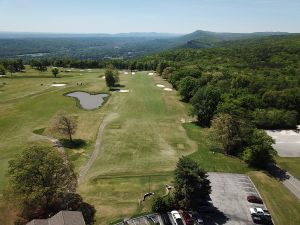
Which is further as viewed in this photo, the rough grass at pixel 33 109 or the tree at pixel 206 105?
the tree at pixel 206 105

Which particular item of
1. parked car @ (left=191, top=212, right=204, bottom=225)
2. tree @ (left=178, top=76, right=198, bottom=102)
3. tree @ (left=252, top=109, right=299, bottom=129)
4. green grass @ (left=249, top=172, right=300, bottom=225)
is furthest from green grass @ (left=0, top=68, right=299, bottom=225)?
tree @ (left=252, top=109, right=299, bottom=129)

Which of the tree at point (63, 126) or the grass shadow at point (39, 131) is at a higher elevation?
the tree at point (63, 126)

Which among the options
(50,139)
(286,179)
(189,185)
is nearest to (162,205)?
(189,185)

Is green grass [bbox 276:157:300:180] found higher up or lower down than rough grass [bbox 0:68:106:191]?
lower down

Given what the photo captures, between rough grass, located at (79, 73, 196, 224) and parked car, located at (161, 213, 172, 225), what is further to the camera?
rough grass, located at (79, 73, 196, 224)

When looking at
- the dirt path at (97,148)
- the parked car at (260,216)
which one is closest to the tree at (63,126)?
the dirt path at (97,148)

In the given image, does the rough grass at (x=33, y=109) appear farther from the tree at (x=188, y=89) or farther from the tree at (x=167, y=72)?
the tree at (x=188, y=89)

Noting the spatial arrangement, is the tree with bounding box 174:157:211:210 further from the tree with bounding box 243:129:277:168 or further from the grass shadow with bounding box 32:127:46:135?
the grass shadow with bounding box 32:127:46:135
